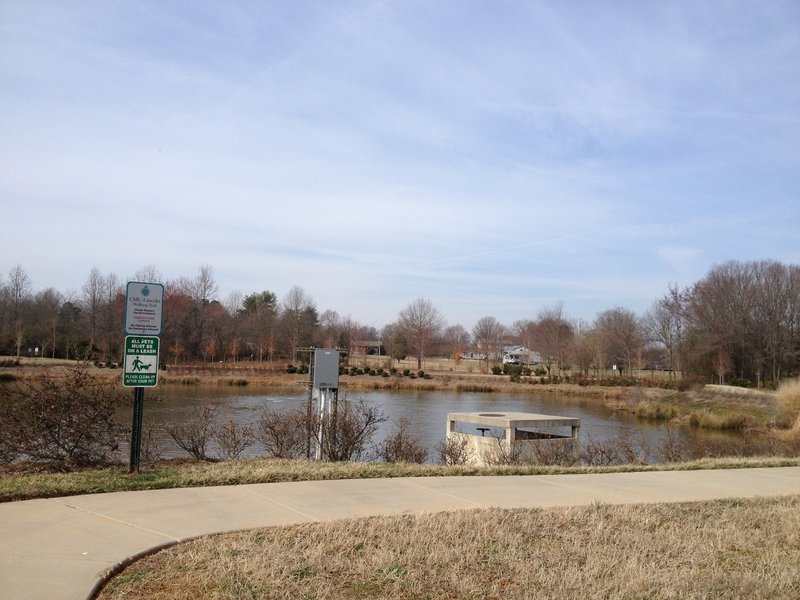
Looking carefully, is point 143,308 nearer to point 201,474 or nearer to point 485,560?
point 201,474

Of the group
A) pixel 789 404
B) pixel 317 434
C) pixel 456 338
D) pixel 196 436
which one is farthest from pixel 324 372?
pixel 456 338

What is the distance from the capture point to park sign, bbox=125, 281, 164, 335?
340 inches

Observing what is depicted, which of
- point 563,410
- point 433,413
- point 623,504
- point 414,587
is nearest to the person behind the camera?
point 414,587

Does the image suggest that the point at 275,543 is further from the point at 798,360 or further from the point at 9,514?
the point at 798,360

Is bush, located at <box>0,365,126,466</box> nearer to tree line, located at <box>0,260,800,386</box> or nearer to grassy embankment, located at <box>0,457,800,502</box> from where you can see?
grassy embankment, located at <box>0,457,800,502</box>

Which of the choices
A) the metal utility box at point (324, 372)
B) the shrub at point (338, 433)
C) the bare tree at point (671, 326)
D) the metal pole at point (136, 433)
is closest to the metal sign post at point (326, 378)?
the metal utility box at point (324, 372)

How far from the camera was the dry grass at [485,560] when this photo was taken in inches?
197

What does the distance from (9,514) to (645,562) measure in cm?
579

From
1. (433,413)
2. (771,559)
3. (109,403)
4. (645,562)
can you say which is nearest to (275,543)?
(645,562)

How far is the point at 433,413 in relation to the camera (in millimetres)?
31844

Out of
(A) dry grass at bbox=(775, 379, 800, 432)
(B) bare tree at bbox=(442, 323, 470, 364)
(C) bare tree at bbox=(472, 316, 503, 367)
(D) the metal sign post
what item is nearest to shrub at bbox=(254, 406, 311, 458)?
(D) the metal sign post

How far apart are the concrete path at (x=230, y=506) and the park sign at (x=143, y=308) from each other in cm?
201

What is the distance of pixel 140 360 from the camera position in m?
8.70

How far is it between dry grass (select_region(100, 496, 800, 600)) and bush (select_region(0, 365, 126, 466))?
14.6 ft
